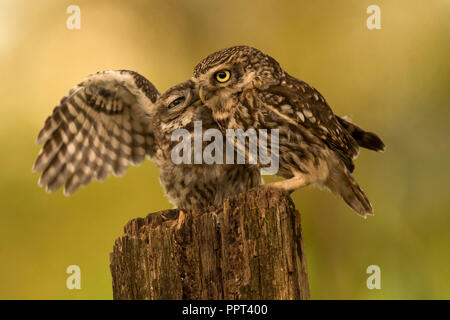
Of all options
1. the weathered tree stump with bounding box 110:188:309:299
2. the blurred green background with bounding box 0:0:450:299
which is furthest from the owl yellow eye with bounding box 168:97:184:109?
the blurred green background with bounding box 0:0:450:299

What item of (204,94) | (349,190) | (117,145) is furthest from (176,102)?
(349,190)

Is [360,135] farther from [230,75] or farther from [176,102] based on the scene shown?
[176,102]

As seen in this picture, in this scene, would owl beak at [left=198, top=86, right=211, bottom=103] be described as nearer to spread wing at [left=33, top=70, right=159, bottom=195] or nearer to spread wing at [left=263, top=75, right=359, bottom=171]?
spread wing at [left=263, top=75, right=359, bottom=171]

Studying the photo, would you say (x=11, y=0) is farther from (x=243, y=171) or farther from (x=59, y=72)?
(x=243, y=171)

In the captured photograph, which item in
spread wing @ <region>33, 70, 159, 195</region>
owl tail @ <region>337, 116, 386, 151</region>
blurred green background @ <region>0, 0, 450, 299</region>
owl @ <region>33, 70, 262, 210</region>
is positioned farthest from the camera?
blurred green background @ <region>0, 0, 450, 299</region>

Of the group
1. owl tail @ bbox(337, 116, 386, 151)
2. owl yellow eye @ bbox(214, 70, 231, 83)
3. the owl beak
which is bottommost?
owl tail @ bbox(337, 116, 386, 151)

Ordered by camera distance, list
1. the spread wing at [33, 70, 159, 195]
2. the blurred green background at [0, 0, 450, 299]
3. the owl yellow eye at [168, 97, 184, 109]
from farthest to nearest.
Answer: the blurred green background at [0, 0, 450, 299] → the spread wing at [33, 70, 159, 195] → the owl yellow eye at [168, 97, 184, 109]
